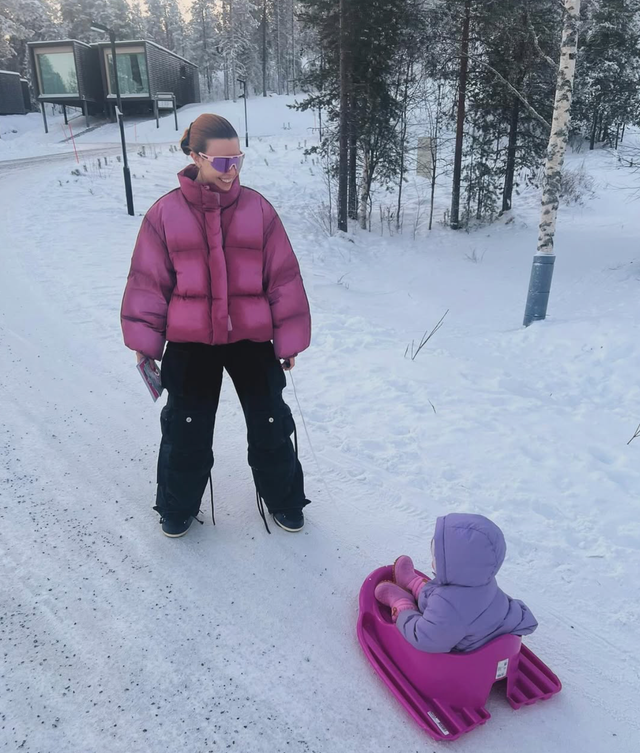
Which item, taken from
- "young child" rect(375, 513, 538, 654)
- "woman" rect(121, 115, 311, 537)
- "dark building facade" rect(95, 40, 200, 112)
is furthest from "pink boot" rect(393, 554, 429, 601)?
"dark building facade" rect(95, 40, 200, 112)

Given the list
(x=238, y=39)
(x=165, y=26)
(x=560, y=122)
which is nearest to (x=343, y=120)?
(x=560, y=122)

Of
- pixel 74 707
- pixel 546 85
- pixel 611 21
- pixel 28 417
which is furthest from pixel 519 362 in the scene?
pixel 546 85

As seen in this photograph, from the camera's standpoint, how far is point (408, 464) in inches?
142

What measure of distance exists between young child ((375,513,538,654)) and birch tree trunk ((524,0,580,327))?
5778 millimetres

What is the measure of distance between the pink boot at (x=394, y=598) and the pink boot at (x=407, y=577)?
0.15 feet

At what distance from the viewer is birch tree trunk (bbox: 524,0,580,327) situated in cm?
694

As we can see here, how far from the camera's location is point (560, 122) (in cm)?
724

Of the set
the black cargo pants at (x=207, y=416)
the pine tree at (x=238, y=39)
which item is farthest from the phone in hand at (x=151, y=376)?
the pine tree at (x=238, y=39)

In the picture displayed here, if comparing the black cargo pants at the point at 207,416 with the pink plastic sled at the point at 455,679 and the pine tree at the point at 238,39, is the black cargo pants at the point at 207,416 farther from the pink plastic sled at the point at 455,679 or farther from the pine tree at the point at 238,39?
the pine tree at the point at 238,39

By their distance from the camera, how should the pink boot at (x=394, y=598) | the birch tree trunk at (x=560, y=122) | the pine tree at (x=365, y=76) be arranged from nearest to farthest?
the pink boot at (x=394, y=598) < the birch tree trunk at (x=560, y=122) < the pine tree at (x=365, y=76)

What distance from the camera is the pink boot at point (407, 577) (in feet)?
7.68

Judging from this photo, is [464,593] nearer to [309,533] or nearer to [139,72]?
[309,533]

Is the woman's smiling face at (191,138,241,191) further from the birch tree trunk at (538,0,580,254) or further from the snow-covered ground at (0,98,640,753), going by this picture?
the birch tree trunk at (538,0,580,254)

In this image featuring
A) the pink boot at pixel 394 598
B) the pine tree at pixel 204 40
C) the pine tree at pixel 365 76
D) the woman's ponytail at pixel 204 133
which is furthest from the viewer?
the pine tree at pixel 204 40
